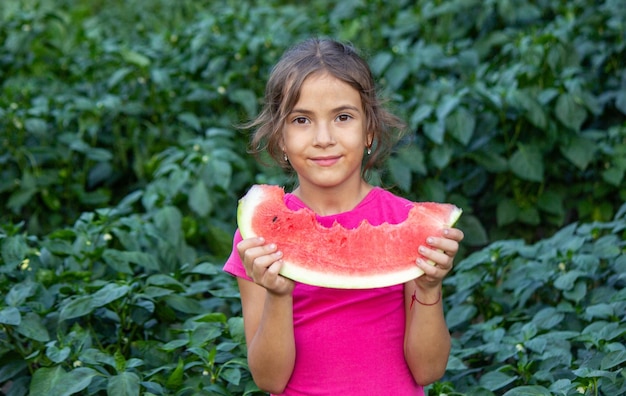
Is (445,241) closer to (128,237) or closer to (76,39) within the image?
(128,237)

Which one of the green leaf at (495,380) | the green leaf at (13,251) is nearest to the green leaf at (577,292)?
the green leaf at (495,380)

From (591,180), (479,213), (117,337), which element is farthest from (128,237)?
(591,180)

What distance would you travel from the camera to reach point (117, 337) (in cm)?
323

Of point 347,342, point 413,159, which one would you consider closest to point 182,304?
point 347,342

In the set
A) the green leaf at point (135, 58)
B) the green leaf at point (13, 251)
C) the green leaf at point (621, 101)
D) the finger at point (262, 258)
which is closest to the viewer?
the finger at point (262, 258)

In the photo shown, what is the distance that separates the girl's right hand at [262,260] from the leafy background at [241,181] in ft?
2.55

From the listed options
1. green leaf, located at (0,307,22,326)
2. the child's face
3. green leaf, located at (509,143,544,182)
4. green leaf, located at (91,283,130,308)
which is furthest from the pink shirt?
green leaf, located at (509,143,544,182)

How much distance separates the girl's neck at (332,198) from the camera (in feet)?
8.07

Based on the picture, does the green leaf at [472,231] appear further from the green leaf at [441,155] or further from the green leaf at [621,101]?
the green leaf at [621,101]

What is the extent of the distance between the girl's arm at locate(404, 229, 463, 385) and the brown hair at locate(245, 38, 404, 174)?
49cm

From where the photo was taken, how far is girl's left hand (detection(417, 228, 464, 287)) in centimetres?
212

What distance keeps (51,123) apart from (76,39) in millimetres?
1171

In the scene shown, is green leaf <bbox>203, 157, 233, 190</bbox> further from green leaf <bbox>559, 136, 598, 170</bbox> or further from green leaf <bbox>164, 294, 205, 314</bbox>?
green leaf <bbox>559, 136, 598, 170</bbox>

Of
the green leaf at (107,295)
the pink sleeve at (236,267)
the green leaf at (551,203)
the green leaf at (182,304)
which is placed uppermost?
the pink sleeve at (236,267)
